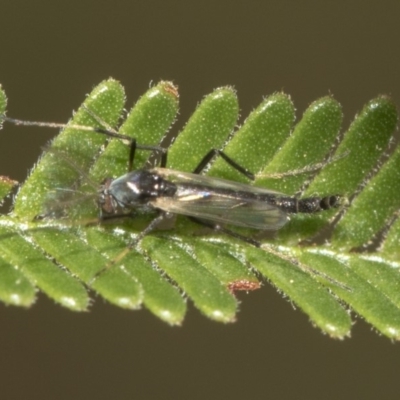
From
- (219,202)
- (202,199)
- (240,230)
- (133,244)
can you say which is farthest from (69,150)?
(240,230)

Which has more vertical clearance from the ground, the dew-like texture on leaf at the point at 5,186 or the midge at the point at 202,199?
the midge at the point at 202,199

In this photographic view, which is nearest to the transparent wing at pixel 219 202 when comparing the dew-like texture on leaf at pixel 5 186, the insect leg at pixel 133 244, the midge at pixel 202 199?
the midge at pixel 202 199

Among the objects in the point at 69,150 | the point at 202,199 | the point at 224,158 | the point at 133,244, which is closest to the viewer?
the point at 133,244

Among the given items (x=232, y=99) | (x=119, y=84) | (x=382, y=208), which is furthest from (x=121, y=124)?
(x=382, y=208)

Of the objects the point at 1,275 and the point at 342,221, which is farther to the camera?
the point at 342,221

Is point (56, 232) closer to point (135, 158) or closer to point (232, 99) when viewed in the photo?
point (135, 158)

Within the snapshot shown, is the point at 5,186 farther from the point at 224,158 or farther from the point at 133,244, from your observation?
the point at 224,158

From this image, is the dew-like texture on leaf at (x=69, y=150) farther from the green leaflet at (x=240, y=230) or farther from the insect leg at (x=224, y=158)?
the insect leg at (x=224, y=158)
